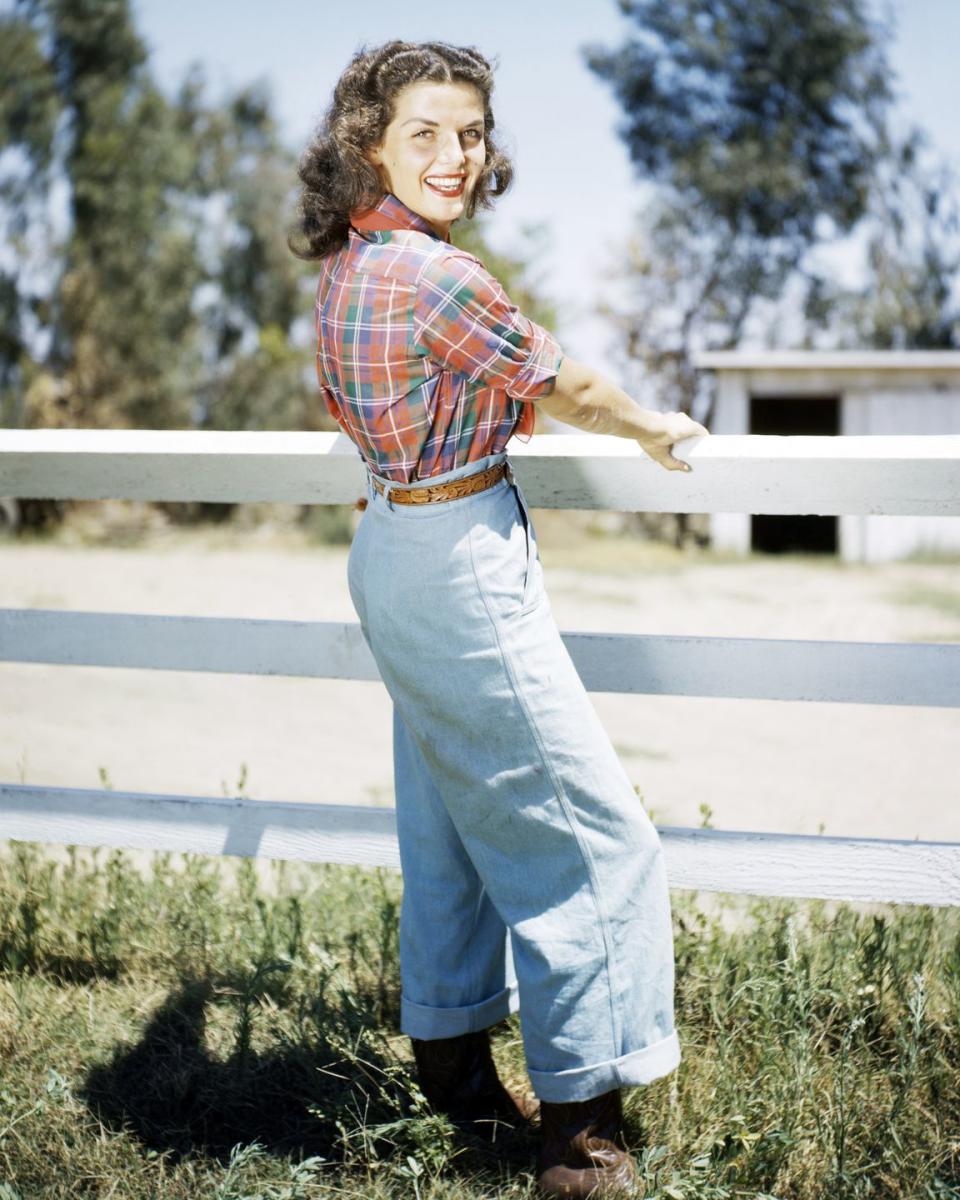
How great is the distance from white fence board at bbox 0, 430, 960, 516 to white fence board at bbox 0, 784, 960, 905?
60 centimetres

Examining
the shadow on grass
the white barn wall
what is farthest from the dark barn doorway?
the shadow on grass

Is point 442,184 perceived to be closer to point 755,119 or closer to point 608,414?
point 608,414

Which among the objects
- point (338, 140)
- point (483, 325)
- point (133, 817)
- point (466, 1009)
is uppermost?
point (338, 140)

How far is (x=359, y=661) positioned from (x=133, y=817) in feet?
1.88

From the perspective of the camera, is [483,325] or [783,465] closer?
[483,325]

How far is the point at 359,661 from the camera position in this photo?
2.52 m

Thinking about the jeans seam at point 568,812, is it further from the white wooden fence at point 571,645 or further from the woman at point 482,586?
the white wooden fence at point 571,645

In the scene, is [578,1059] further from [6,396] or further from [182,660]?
[6,396]

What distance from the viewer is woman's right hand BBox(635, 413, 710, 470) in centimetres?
203

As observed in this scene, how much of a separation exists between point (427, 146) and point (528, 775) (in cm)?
96

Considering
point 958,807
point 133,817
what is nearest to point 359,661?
point 133,817

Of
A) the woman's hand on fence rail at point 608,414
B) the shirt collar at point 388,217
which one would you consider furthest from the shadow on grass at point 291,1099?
the shirt collar at point 388,217

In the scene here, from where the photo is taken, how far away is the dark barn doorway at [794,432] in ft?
58.9

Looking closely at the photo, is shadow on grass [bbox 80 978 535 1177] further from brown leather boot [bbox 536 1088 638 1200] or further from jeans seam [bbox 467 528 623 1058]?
jeans seam [bbox 467 528 623 1058]
